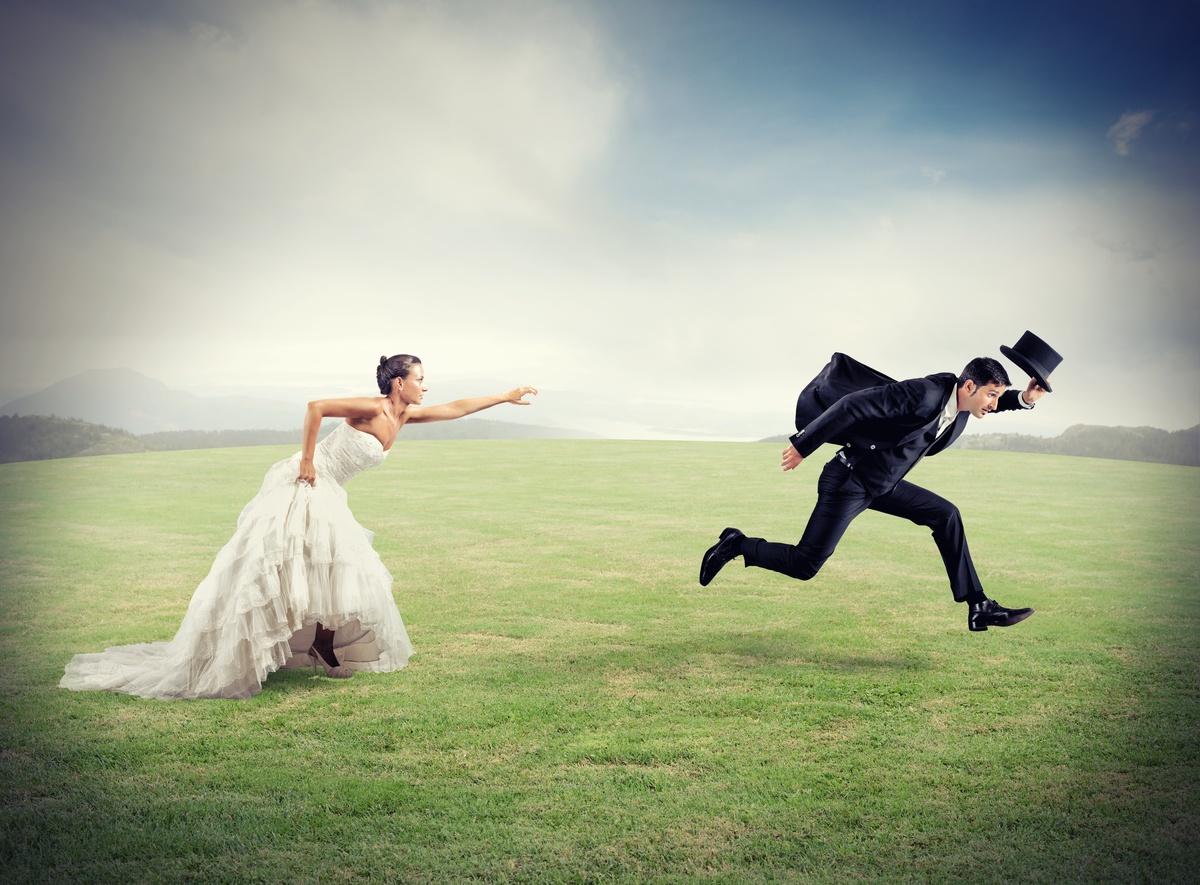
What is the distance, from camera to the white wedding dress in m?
6.32

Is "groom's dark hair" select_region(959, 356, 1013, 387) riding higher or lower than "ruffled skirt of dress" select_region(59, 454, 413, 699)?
higher

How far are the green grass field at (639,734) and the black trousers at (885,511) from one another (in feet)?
2.47

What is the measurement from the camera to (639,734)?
5668 mm

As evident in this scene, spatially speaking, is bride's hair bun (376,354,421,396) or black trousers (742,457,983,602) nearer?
bride's hair bun (376,354,421,396)

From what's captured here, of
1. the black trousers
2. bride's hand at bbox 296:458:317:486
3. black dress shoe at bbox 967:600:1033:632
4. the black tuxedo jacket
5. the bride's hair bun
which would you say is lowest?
black dress shoe at bbox 967:600:1033:632

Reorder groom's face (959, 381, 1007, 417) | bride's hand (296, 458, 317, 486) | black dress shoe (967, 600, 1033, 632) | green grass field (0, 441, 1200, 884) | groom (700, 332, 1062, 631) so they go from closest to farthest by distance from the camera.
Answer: green grass field (0, 441, 1200, 884), bride's hand (296, 458, 317, 486), groom (700, 332, 1062, 631), groom's face (959, 381, 1007, 417), black dress shoe (967, 600, 1033, 632)

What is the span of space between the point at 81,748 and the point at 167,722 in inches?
20.9

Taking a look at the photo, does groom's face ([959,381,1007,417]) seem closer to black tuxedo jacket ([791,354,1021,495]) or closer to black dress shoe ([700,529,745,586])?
black tuxedo jacket ([791,354,1021,495])

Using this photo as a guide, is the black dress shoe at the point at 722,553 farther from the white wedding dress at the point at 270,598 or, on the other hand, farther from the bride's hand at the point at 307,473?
the bride's hand at the point at 307,473

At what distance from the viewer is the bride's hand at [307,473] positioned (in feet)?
21.9

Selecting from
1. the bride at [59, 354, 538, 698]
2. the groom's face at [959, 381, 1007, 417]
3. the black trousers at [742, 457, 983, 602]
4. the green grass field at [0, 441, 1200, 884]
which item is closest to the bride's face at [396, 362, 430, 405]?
the bride at [59, 354, 538, 698]

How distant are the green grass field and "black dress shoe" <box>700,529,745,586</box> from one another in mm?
594

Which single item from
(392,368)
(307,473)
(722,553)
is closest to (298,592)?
(307,473)

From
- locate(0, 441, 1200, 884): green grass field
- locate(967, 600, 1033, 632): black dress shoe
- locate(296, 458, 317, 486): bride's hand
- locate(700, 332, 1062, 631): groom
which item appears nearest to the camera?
locate(0, 441, 1200, 884): green grass field
